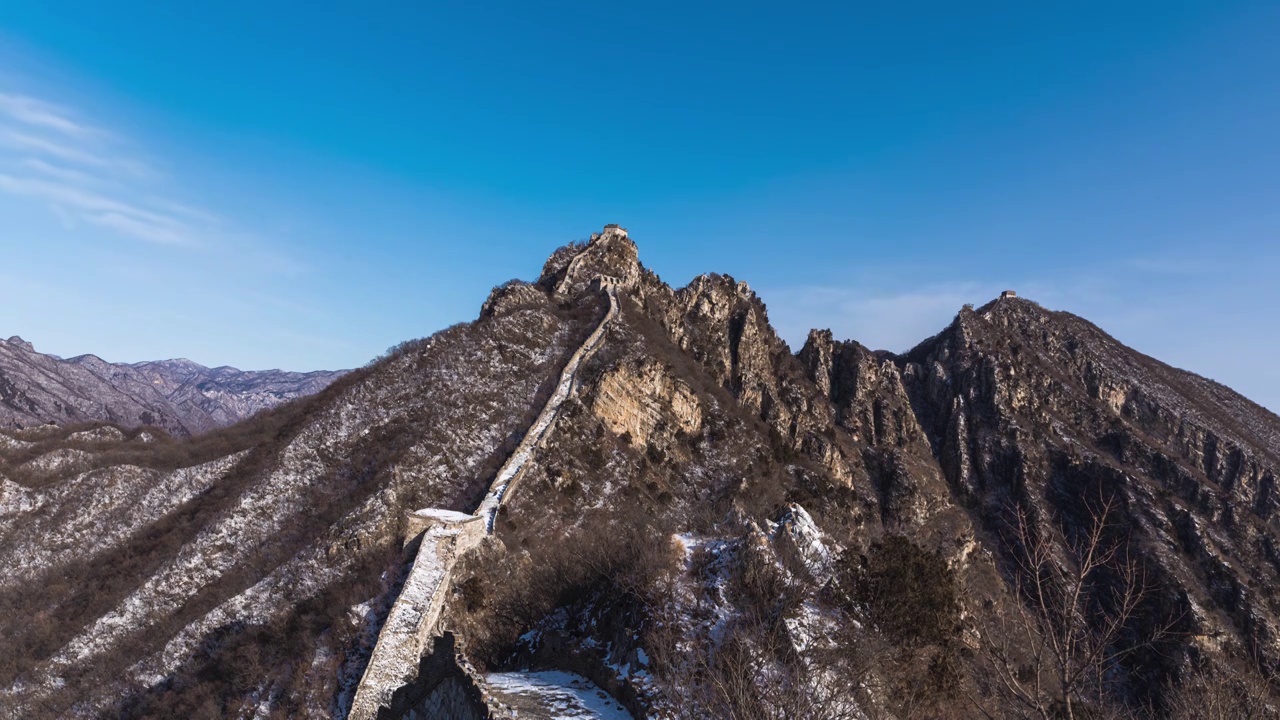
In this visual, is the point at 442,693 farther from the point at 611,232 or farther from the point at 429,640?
the point at 611,232

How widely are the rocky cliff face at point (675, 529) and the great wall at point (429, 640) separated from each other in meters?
0.65

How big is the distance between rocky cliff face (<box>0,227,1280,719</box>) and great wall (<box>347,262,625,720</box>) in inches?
25.5

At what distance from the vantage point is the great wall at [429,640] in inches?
711

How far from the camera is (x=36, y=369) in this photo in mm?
153125

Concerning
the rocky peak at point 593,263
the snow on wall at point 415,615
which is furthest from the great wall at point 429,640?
the rocky peak at point 593,263

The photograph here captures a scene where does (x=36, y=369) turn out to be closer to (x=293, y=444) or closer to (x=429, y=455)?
(x=293, y=444)

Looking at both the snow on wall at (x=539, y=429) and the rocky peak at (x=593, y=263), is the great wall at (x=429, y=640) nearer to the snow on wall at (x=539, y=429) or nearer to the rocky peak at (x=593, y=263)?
the snow on wall at (x=539, y=429)

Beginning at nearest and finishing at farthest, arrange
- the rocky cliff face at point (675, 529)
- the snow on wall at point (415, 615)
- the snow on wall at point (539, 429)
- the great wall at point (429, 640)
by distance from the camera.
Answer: the rocky cliff face at point (675, 529), the great wall at point (429, 640), the snow on wall at point (415, 615), the snow on wall at point (539, 429)

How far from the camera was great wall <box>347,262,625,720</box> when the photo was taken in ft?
59.2

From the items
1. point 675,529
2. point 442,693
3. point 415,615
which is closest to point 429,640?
point 415,615

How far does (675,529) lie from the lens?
2772 centimetres

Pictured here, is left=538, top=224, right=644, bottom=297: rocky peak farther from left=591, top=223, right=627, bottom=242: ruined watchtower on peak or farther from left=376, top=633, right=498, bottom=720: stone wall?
left=376, top=633, right=498, bottom=720: stone wall

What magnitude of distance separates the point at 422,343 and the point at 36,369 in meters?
159

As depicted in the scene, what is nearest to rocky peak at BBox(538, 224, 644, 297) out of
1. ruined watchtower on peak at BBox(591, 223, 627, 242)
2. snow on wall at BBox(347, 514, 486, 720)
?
ruined watchtower on peak at BBox(591, 223, 627, 242)
